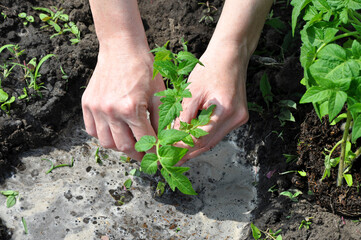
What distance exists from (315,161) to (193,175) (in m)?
0.62

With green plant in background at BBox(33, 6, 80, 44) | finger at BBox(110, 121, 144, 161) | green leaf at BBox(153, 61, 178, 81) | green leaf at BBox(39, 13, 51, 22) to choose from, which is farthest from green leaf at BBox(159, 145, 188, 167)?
green leaf at BBox(39, 13, 51, 22)

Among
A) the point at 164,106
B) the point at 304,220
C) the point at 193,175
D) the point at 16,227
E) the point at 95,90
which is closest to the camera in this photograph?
the point at 164,106

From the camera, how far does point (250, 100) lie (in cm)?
234

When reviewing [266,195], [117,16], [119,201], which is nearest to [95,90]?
[117,16]

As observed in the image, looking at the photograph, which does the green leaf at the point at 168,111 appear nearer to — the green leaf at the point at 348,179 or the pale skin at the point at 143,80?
the pale skin at the point at 143,80

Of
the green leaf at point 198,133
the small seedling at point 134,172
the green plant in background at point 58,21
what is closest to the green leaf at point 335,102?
the green leaf at point 198,133

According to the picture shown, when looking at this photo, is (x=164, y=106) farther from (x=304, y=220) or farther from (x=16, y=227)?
(x=16, y=227)

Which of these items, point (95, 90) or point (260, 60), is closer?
point (95, 90)

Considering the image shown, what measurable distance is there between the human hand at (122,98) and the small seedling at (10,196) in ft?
1.97

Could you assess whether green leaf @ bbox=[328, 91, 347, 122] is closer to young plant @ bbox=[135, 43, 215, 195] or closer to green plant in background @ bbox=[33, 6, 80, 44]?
young plant @ bbox=[135, 43, 215, 195]

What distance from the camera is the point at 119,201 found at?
2.16 meters

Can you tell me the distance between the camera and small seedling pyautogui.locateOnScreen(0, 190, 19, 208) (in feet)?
6.91

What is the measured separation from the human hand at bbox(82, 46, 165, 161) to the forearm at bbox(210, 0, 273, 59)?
13.7 inches

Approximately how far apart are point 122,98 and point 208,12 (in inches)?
40.7
